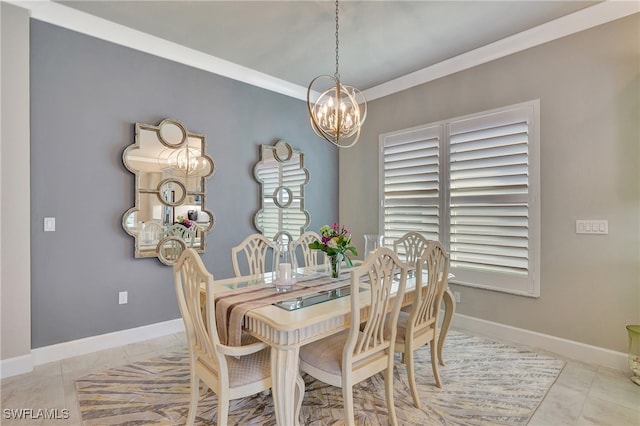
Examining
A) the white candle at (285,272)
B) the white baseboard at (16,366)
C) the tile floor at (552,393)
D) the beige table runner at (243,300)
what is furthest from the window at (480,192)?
the white baseboard at (16,366)

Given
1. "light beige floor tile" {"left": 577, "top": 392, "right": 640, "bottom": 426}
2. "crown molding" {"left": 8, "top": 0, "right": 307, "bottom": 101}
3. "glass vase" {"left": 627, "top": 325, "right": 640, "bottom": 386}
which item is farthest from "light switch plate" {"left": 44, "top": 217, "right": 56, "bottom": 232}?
"glass vase" {"left": 627, "top": 325, "right": 640, "bottom": 386}

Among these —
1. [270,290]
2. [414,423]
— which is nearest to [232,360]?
[270,290]

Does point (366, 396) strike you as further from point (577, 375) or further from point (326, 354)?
point (577, 375)

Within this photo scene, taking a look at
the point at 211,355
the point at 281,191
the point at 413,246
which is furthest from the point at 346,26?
the point at 211,355

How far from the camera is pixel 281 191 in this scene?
420 centimetres

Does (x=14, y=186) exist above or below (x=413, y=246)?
above

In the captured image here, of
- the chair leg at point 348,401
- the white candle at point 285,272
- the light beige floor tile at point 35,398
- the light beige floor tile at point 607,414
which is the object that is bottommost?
the light beige floor tile at point 607,414

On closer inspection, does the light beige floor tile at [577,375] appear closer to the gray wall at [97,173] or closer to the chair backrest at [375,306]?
the chair backrest at [375,306]

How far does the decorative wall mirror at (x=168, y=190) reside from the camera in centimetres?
307

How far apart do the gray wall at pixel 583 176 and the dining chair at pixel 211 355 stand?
257 cm

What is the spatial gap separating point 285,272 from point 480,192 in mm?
2331

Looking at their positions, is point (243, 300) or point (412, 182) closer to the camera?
point (243, 300)

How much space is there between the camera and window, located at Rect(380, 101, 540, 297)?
9.99ft

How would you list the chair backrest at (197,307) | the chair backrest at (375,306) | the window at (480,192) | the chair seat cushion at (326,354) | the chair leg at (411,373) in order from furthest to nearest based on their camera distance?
the window at (480,192) → the chair leg at (411,373) → the chair seat cushion at (326,354) → the chair backrest at (375,306) → the chair backrest at (197,307)
